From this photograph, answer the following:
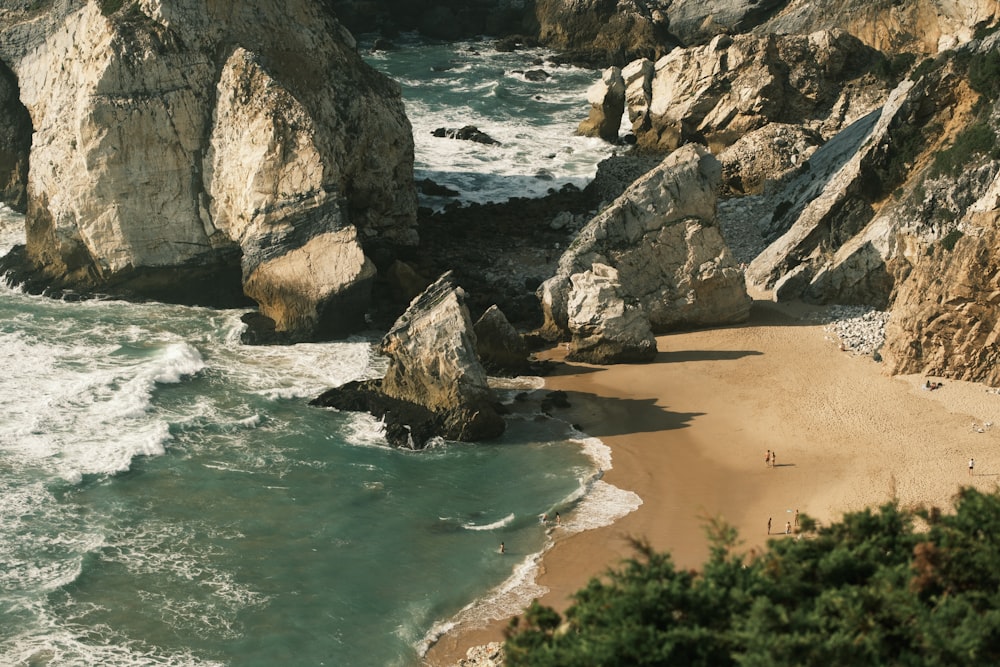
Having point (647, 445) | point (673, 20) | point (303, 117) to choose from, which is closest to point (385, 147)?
point (303, 117)

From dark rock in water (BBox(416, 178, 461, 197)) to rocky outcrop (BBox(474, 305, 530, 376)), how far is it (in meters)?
16.2

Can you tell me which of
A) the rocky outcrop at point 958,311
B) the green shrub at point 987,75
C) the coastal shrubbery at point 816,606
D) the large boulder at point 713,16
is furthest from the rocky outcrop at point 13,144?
the large boulder at point 713,16

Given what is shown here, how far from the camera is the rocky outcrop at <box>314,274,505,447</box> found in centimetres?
3216

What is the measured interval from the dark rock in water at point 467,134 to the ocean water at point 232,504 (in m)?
23.1

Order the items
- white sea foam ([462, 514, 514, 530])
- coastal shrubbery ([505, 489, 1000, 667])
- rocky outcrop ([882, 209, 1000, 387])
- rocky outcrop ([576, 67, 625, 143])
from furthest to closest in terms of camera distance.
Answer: rocky outcrop ([576, 67, 625, 143]), rocky outcrop ([882, 209, 1000, 387]), white sea foam ([462, 514, 514, 530]), coastal shrubbery ([505, 489, 1000, 667])

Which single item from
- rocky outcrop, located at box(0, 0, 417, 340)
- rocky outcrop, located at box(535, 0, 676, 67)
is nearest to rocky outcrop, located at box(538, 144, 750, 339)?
rocky outcrop, located at box(0, 0, 417, 340)

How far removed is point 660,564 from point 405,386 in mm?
16419

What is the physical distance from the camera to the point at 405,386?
33312 millimetres

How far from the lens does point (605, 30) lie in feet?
248

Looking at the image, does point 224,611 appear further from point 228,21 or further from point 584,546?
point 228,21

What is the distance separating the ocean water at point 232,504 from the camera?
2362cm

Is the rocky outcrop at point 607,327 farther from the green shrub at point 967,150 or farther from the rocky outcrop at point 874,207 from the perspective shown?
the green shrub at point 967,150

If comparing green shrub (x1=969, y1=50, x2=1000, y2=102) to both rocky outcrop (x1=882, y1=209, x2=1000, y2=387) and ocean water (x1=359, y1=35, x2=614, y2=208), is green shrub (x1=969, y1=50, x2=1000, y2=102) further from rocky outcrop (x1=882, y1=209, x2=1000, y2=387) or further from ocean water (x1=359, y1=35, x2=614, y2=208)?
ocean water (x1=359, y1=35, x2=614, y2=208)

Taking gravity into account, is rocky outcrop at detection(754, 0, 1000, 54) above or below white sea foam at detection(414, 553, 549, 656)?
above
